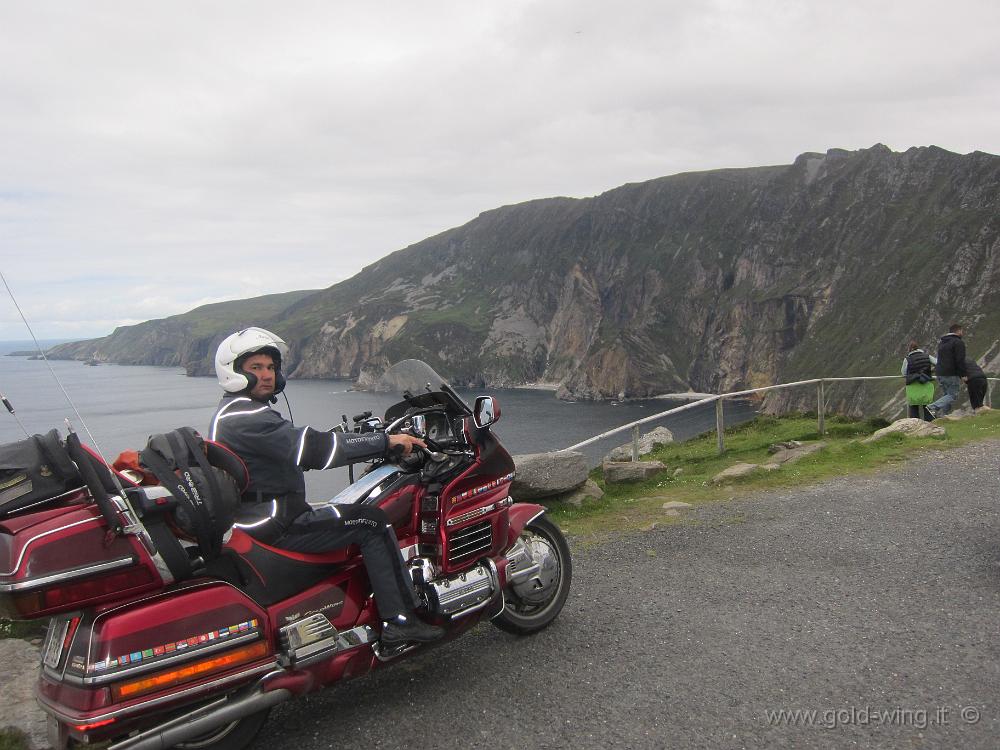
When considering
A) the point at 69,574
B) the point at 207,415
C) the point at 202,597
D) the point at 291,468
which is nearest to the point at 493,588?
the point at 291,468

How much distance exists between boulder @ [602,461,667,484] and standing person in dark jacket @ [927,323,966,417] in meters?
7.93

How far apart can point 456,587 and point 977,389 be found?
14.6m

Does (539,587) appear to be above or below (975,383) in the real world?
above

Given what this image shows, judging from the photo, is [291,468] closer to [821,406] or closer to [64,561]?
[64,561]

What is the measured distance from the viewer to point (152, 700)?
3.39 meters

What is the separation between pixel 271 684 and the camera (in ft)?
12.4

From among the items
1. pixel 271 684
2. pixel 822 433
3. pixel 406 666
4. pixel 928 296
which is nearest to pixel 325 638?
pixel 271 684

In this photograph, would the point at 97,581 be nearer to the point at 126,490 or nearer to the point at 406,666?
the point at 126,490

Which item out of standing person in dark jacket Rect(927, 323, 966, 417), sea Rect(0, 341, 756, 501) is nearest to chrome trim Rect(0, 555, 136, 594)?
sea Rect(0, 341, 756, 501)

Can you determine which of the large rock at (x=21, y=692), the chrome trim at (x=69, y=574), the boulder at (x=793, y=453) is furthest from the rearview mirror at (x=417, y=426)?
the boulder at (x=793, y=453)

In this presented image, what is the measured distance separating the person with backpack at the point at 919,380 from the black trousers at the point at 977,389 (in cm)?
103

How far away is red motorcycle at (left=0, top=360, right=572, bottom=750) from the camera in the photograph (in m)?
3.27

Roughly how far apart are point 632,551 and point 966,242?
536 feet

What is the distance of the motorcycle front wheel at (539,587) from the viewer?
5328mm
